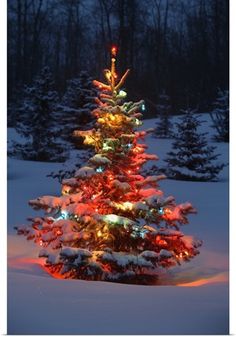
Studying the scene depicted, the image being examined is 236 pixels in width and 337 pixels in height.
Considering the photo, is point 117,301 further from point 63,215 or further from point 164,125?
point 164,125

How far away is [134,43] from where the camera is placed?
1126 inches

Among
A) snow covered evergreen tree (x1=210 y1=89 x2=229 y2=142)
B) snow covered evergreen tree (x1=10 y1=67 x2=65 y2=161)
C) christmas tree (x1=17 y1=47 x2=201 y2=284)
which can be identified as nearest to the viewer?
christmas tree (x1=17 y1=47 x2=201 y2=284)

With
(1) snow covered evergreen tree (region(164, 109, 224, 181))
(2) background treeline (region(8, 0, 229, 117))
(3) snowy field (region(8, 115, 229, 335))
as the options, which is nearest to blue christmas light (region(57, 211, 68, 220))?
(3) snowy field (region(8, 115, 229, 335))

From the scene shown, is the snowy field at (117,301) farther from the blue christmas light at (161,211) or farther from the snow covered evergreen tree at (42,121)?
the snow covered evergreen tree at (42,121)

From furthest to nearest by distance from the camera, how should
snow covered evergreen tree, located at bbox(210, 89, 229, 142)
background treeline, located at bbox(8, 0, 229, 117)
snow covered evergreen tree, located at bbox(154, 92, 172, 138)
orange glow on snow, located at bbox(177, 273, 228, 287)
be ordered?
background treeline, located at bbox(8, 0, 229, 117) → snow covered evergreen tree, located at bbox(154, 92, 172, 138) → snow covered evergreen tree, located at bbox(210, 89, 229, 142) → orange glow on snow, located at bbox(177, 273, 228, 287)

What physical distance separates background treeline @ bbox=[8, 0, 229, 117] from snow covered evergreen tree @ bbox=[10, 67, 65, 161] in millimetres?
9349

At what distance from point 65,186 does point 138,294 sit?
1945 millimetres

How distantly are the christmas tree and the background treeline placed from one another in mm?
19963

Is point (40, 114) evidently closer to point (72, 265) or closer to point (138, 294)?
point (72, 265)

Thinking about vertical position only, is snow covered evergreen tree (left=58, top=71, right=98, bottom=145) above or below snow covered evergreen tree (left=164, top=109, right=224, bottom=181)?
above

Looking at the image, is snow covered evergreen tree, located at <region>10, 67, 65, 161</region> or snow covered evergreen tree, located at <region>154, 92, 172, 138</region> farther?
snow covered evergreen tree, located at <region>154, 92, 172, 138</region>

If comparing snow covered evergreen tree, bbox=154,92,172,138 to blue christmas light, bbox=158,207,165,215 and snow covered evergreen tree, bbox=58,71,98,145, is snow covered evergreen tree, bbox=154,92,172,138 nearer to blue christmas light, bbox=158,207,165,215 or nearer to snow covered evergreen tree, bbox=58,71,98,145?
snow covered evergreen tree, bbox=58,71,98,145

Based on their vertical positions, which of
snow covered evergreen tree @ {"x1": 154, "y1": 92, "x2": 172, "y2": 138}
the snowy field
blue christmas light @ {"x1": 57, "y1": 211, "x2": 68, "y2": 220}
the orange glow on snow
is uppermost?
snow covered evergreen tree @ {"x1": 154, "y1": 92, "x2": 172, "y2": 138}

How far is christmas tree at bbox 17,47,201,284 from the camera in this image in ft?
19.9
